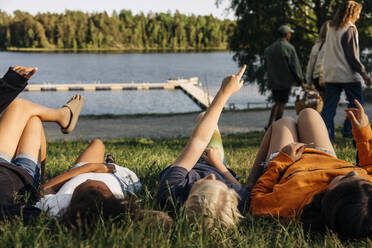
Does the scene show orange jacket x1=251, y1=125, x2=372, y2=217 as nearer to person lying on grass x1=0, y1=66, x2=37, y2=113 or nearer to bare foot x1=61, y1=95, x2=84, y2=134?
person lying on grass x1=0, y1=66, x2=37, y2=113

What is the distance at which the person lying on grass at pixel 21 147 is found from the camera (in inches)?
92.7

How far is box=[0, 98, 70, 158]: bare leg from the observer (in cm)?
274

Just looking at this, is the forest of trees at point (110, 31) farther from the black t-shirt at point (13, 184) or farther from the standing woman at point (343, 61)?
the black t-shirt at point (13, 184)

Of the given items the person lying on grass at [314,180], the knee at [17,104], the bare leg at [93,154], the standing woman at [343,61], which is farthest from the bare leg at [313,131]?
the standing woman at [343,61]

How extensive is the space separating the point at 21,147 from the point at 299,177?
6.45 ft

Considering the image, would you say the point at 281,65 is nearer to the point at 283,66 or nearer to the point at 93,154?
the point at 283,66

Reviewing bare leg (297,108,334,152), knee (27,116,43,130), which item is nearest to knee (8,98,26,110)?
knee (27,116,43,130)

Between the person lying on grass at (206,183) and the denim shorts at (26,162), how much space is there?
94 centimetres

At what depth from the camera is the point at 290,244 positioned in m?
1.85

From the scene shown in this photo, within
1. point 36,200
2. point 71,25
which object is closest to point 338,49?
point 36,200

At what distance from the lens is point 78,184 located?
250 centimetres

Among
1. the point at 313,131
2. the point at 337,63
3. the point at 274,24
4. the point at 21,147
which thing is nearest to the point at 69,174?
the point at 21,147

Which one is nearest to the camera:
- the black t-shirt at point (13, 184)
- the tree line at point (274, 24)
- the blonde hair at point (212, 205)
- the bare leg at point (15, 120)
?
the blonde hair at point (212, 205)

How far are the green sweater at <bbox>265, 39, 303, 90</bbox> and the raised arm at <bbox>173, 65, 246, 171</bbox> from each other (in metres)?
5.60
